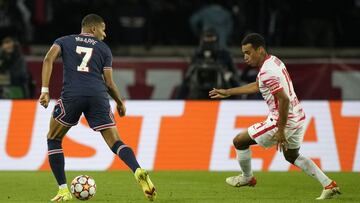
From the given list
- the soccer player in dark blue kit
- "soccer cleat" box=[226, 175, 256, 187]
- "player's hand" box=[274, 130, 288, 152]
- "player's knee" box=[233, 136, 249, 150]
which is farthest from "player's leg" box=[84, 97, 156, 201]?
"soccer cleat" box=[226, 175, 256, 187]

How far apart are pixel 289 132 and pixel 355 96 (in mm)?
8191

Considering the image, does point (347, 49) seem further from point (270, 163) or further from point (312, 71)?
point (270, 163)

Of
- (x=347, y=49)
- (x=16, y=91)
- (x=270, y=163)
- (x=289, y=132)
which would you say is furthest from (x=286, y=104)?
(x=347, y=49)

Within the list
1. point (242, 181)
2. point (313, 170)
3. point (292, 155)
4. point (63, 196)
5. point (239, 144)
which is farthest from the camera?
point (242, 181)

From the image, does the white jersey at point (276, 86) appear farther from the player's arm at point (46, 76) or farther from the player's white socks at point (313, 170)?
the player's arm at point (46, 76)

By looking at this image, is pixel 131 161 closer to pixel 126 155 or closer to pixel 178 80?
pixel 126 155

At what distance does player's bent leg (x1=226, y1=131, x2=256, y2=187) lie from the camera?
10.8 meters

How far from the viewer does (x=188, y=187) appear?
1181cm

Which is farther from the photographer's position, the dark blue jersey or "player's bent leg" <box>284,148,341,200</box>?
"player's bent leg" <box>284,148,341,200</box>

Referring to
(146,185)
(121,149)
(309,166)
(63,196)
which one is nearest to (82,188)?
(63,196)

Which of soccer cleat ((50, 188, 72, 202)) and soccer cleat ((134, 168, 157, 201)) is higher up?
soccer cleat ((134, 168, 157, 201))

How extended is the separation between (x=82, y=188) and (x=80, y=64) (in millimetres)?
1309

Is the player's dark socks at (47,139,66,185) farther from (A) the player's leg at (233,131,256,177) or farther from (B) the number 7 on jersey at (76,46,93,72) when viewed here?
(A) the player's leg at (233,131,256,177)

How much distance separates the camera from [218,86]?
1683cm
